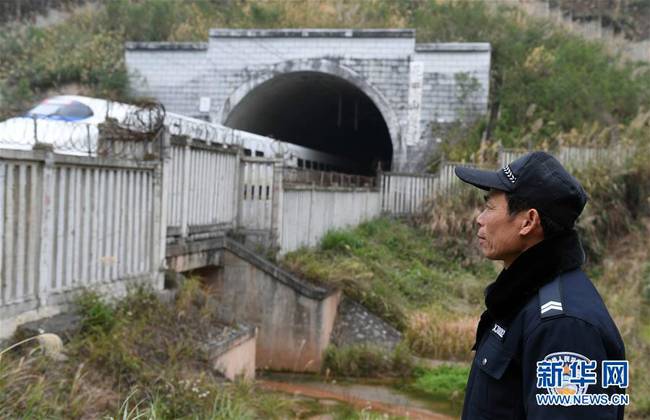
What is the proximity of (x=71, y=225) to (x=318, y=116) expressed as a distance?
78.9 ft

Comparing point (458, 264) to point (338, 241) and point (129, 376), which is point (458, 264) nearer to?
point (338, 241)

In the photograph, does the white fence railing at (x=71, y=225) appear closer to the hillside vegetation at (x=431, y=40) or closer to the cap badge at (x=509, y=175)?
the cap badge at (x=509, y=175)

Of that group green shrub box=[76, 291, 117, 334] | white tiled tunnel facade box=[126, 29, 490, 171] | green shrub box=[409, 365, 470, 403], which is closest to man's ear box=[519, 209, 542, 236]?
green shrub box=[76, 291, 117, 334]

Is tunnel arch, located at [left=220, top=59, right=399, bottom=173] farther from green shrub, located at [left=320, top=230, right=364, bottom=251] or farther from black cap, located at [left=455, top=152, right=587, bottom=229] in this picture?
black cap, located at [left=455, top=152, right=587, bottom=229]

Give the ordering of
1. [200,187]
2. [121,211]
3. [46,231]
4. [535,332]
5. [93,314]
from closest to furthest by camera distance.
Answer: [535,332], [46,231], [93,314], [121,211], [200,187]

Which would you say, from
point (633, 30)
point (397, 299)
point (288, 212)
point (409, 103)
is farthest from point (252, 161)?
point (633, 30)

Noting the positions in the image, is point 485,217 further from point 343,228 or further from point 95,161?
point 343,228

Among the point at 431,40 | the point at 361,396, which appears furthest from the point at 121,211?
the point at 431,40

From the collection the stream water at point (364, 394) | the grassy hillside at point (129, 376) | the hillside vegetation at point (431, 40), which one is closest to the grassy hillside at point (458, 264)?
the stream water at point (364, 394)

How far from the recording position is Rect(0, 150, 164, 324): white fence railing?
217 inches

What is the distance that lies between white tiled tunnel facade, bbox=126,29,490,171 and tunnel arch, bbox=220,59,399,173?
0.16 feet

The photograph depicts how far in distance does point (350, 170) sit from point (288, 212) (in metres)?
19.9

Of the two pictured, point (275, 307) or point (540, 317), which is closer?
point (540, 317)

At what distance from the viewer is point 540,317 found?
2023 mm
